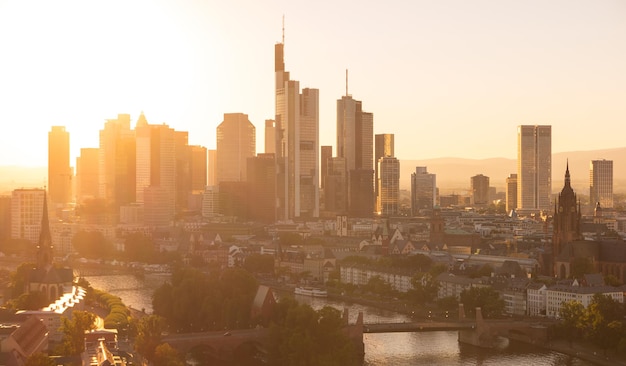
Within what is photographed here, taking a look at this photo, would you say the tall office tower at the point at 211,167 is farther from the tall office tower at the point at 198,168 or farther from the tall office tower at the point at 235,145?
the tall office tower at the point at 235,145

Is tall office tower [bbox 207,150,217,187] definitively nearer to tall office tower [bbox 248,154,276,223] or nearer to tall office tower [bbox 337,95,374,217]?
tall office tower [bbox 337,95,374,217]

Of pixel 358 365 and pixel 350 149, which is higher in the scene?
pixel 350 149

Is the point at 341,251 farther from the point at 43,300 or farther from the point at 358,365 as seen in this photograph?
the point at 358,365

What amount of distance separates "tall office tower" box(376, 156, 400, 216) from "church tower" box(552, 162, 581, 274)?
65.9 metres

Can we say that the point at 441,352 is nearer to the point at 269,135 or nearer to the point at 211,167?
the point at 269,135

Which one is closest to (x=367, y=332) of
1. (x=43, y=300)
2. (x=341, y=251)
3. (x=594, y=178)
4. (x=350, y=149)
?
(x=43, y=300)

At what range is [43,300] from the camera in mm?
36562

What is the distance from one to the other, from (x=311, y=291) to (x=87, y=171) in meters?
78.9

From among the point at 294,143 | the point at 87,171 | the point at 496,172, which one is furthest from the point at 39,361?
the point at 496,172

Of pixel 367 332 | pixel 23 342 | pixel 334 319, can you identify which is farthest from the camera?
pixel 367 332

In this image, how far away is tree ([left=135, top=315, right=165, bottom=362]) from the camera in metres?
26.2

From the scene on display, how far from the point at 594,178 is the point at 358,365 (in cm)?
9460

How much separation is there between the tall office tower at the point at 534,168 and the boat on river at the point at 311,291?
7520 cm

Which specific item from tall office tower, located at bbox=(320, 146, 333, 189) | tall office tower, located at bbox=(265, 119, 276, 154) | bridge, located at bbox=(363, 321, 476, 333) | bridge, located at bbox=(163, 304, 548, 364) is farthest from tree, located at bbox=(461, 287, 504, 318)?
tall office tower, located at bbox=(265, 119, 276, 154)
